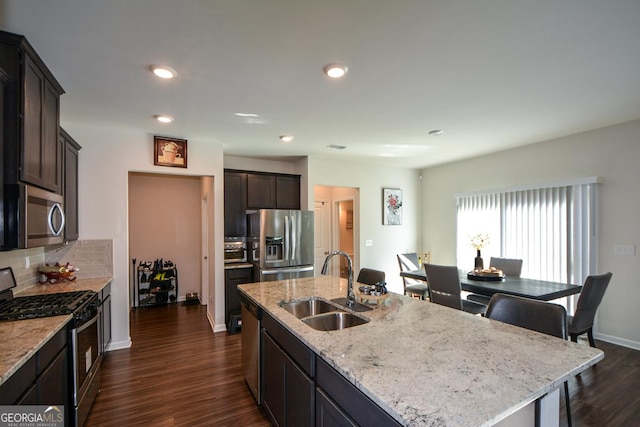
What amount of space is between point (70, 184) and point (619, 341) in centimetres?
641

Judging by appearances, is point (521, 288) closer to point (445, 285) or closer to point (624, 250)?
point (445, 285)

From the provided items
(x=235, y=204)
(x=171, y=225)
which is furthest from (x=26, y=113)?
(x=171, y=225)

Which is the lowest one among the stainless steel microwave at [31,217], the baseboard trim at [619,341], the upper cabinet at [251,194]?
the baseboard trim at [619,341]

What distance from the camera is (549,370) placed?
3.90 ft

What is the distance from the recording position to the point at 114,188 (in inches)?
139

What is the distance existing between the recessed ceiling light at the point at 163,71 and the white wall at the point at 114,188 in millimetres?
1732

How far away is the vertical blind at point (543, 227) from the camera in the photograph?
3814 mm

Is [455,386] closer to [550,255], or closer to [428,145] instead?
[428,145]

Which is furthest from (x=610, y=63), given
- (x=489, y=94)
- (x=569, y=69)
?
(x=489, y=94)

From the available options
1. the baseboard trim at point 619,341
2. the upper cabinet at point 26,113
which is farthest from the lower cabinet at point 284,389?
the baseboard trim at point 619,341

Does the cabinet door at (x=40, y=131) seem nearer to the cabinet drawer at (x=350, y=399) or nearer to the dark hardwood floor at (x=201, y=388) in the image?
the dark hardwood floor at (x=201, y=388)

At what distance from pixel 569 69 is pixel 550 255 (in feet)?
9.39

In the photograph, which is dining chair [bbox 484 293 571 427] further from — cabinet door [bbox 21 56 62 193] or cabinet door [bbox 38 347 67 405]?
cabinet door [bbox 21 56 62 193]

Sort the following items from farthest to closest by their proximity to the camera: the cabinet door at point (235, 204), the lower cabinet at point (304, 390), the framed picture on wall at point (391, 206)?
the framed picture on wall at point (391, 206), the cabinet door at point (235, 204), the lower cabinet at point (304, 390)
